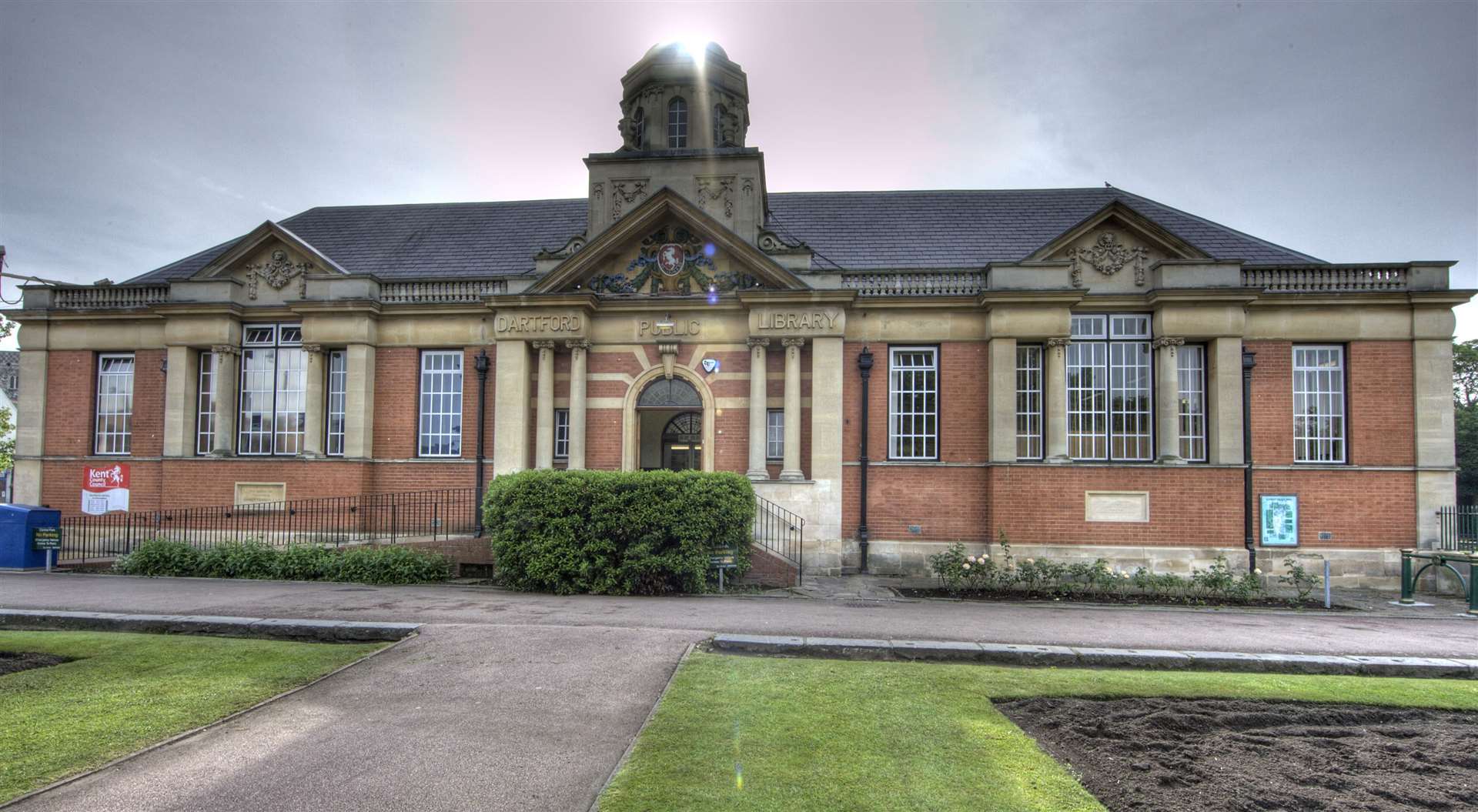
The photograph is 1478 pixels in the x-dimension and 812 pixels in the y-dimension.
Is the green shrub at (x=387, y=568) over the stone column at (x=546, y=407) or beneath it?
beneath

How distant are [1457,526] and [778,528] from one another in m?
13.8

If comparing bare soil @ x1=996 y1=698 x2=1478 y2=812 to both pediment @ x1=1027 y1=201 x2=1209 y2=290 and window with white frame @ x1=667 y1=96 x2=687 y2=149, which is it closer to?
pediment @ x1=1027 y1=201 x2=1209 y2=290

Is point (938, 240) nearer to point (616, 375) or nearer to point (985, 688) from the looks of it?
point (616, 375)

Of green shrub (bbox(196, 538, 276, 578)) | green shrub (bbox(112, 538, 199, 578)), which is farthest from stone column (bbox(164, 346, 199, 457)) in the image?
green shrub (bbox(196, 538, 276, 578))

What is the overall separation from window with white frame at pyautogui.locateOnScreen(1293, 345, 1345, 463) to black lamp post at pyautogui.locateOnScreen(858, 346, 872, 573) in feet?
29.7

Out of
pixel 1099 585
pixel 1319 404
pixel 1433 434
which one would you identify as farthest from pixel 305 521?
pixel 1433 434

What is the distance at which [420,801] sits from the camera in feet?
14.6

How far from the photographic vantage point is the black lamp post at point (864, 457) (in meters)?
16.4

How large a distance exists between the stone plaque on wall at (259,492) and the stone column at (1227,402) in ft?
67.1

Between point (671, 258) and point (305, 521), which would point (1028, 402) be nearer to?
point (671, 258)

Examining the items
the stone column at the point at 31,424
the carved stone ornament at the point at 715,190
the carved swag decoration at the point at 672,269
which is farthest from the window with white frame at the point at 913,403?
the stone column at the point at 31,424

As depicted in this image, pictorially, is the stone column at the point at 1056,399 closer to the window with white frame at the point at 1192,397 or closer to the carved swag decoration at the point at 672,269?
the window with white frame at the point at 1192,397

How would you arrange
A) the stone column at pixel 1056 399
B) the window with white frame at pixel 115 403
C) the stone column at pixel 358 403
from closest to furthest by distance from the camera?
the stone column at pixel 1056 399, the stone column at pixel 358 403, the window with white frame at pixel 115 403

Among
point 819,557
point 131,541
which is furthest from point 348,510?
point 819,557
